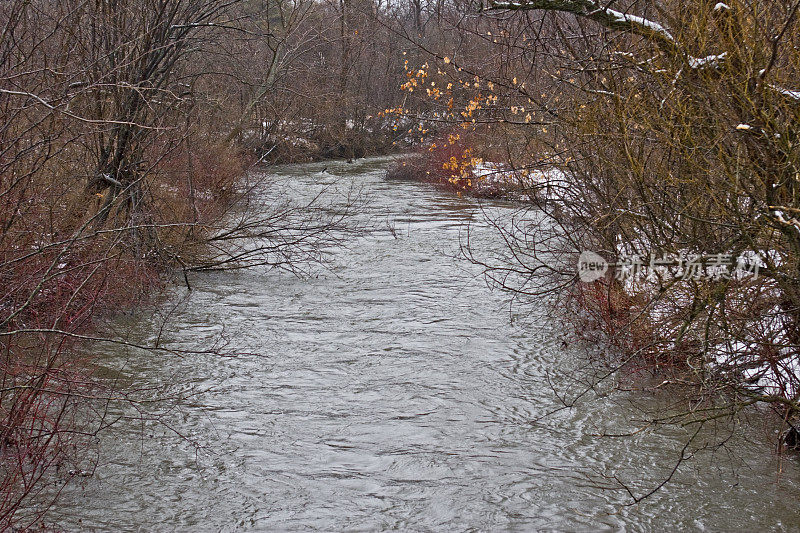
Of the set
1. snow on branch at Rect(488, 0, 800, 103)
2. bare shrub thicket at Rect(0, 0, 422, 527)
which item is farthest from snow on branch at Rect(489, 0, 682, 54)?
bare shrub thicket at Rect(0, 0, 422, 527)

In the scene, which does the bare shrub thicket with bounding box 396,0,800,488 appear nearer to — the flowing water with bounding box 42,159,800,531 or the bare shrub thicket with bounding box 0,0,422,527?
the flowing water with bounding box 42,159,800,531

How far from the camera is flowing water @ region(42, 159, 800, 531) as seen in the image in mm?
5703

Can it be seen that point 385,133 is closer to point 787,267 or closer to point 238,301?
point 238,301

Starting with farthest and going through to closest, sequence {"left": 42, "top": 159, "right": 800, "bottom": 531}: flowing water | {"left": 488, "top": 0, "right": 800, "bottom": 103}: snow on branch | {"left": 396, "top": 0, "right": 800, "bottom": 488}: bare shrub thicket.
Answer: {"left": 42, "top": 159, "right": 800, "bottom": 531}: flowing water
{"left": 488, "top": 0, "right": 800, "bottom": 103}: snow on branch
{"left": 396, "top": 0, "right": 800, "bottom": 488}: bare shrub thicket

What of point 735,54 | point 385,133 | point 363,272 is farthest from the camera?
point 385,133

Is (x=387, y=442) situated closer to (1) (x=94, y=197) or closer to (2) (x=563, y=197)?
(2) (x=563, y=197)

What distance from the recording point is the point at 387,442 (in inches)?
269

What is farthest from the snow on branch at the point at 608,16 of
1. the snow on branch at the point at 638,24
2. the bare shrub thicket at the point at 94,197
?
the bare shrub thicket at the point at 94,197

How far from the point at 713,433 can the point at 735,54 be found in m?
3.31

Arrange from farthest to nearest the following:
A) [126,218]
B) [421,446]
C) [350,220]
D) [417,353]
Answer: [350,220] → [126,218] → [417,353] → [421,446]

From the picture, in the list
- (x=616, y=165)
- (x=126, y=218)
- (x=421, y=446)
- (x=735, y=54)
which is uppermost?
(x=735, y=54)

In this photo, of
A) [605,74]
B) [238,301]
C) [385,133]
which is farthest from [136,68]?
[385,133]

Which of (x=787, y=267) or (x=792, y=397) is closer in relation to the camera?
(x=787, y=267)

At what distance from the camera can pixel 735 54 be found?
17.3ft
